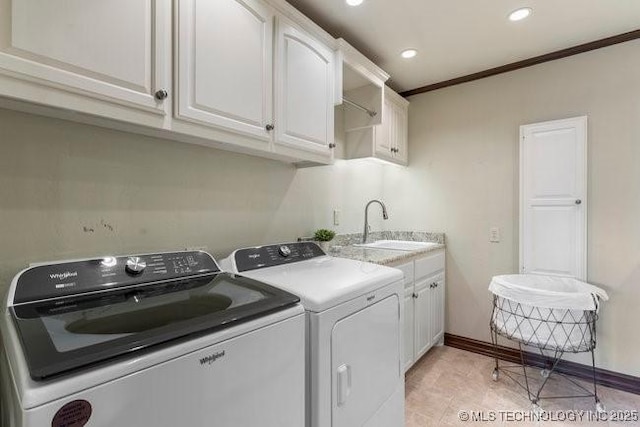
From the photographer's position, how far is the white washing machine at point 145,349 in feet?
1.87

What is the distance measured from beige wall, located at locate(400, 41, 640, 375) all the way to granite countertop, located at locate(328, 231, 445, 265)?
103 millimetres

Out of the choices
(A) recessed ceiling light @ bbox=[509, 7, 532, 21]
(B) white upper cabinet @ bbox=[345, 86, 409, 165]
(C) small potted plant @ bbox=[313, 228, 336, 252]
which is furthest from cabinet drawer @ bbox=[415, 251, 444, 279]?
(A) recessed ceiling light @ bbox=[509, 7, 532, 21]

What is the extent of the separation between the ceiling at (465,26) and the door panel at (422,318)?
1.76m

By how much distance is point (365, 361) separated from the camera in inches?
50.0

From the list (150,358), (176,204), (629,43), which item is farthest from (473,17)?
(150,358)

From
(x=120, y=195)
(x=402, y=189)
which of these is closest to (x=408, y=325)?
(x=402, y=189)

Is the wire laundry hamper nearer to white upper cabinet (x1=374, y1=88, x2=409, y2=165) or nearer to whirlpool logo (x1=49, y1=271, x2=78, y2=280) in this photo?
white upper cabinet (x1=374, y1=88, x2=409, y2=165)

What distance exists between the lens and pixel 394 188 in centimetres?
314

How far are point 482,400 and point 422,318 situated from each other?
613 mm

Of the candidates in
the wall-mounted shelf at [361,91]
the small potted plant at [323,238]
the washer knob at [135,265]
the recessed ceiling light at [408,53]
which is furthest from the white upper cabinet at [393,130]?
the washer knob at [135,265]

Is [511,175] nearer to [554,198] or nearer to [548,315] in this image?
[554,198]

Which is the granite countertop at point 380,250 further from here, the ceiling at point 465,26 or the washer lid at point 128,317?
the ceiling at point 465,26

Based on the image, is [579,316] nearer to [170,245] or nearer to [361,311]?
[361,311]

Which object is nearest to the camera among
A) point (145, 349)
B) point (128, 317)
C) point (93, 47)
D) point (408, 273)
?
point (145, 349)
